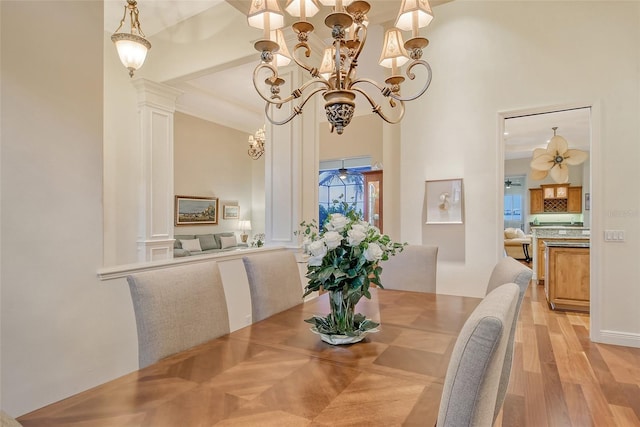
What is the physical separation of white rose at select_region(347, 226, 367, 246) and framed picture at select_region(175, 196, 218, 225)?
5843 mm

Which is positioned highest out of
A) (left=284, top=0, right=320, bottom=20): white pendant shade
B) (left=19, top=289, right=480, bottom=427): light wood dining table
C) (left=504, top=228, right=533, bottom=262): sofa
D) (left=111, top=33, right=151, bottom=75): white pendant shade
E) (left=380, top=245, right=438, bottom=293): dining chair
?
(left=111, top=33, right=151, bottom=75): white pendant shade

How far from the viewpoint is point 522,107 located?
11.2ft

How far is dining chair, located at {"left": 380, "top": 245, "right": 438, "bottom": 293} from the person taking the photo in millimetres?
2467

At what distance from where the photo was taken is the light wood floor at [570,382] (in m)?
2.05

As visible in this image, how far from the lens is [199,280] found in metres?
1.60

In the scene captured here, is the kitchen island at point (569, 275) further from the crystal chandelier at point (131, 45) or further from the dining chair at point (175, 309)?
the crystal chandelier at point (131, 45)

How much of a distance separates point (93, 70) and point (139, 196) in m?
2.39

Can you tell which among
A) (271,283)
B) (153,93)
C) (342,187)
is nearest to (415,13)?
(271,283)

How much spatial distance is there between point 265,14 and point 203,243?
5.64 m

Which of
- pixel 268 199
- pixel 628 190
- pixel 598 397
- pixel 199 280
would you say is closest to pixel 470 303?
pixel 598 397

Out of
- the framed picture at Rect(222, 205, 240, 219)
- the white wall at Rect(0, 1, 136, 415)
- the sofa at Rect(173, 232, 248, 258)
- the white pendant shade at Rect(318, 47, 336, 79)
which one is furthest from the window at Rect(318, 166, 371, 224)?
the white wall at Rect(0, 1, 136, 415)

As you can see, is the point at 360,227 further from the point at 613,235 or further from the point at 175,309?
the point at 613,235

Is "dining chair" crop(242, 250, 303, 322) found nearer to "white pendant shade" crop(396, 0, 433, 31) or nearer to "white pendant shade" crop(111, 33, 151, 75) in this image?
"white pendant shade" crop(396, 0, 433, 31)

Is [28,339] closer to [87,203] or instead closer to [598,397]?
[87,203]
